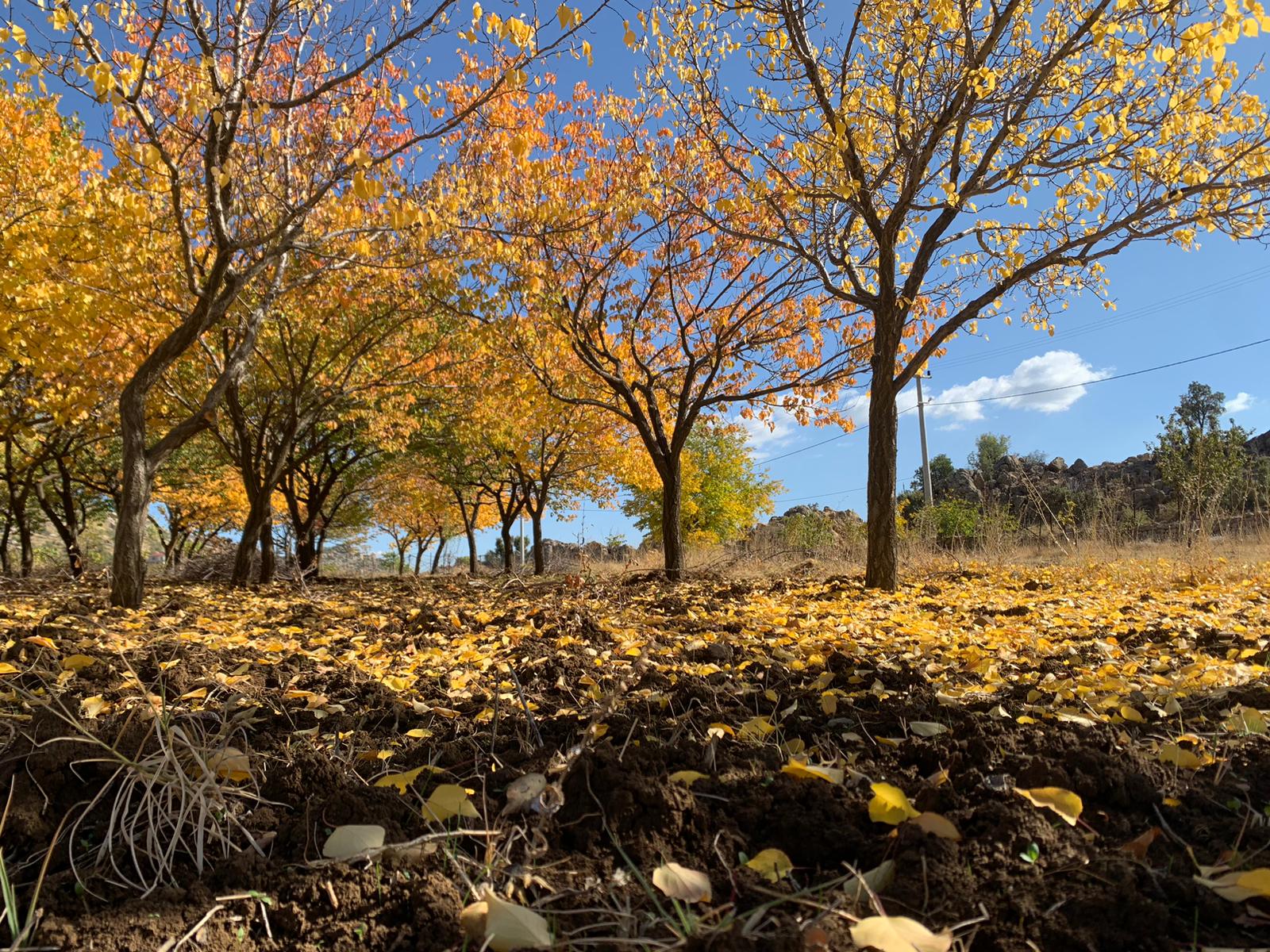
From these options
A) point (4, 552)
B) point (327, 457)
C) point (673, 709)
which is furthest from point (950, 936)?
point (4, 552)

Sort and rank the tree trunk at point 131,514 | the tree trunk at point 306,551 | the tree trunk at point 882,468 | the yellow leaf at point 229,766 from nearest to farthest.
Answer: the yellow leaf at point 229,766, the tree trunk at point 131,514, the tree trunk at point 882,468, the tree trunk at point 306,551

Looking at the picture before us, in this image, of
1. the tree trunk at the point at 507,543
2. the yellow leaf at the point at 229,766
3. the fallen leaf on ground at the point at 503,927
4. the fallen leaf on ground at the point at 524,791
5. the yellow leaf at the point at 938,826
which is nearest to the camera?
the fallen leaf on ground at the point at 503,927

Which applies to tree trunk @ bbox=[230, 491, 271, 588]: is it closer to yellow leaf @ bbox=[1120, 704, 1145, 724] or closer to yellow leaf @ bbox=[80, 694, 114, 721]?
yellow leaf @ bbox=[80, 694, 114, 721]

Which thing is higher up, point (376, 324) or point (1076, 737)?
point (376, 324)

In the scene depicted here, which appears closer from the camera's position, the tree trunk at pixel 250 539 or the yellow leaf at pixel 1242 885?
the yellow leaf at pixel 1242 885

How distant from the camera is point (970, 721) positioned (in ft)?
6.33

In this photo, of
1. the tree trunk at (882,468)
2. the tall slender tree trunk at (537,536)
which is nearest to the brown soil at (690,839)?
the tree trunk at (882,468)

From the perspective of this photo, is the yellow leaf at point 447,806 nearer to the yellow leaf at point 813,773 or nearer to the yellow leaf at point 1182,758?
the yellow leaf at point 813,773

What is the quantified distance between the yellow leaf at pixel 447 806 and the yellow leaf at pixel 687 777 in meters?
0.43

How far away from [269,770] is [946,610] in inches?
165

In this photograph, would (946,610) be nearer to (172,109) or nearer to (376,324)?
(172,109)

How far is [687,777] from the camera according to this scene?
1604 millimetres

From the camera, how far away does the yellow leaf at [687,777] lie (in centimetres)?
159

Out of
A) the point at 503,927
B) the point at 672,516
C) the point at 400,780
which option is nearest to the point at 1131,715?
the point at 503,927
